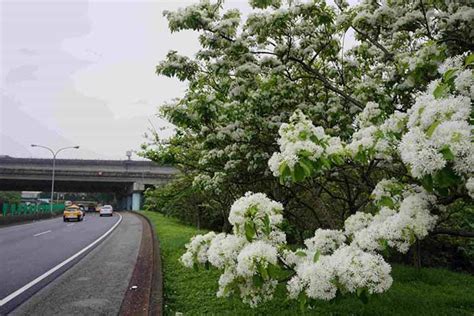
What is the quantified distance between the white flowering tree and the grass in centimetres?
99

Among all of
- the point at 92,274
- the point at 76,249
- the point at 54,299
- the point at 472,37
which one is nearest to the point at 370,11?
the point at 472,37

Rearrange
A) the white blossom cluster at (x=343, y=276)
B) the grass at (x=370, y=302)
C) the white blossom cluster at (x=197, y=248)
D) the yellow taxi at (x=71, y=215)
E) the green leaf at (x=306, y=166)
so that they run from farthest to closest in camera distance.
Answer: the yellow taxi at (x=71, y=215) < the grass at (x=370, y=302) < the white blossom cluster at (x=197, y=248) < the green leaf at (x=306, y=166) < the white blossom cluster at (x=343, y=276)

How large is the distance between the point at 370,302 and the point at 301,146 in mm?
4432

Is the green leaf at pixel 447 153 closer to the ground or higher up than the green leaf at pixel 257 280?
higher up

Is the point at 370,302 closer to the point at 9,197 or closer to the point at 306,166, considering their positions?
the point at 306,166

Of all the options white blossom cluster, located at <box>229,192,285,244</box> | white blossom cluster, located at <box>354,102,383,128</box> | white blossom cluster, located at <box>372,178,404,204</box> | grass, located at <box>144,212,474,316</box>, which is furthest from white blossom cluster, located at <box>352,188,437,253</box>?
grass, located at <box>144,212,474,316</box>

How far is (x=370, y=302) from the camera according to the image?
6.63 m

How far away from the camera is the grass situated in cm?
645

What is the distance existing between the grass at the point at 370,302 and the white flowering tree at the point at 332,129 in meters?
0.99

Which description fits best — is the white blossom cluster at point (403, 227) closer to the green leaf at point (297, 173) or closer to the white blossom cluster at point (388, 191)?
the white blossom cluster at point (388, 191)

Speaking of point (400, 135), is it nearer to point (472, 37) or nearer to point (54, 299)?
point (472, 37)

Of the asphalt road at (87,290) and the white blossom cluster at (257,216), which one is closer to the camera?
the white blossom cluster at (257,216)

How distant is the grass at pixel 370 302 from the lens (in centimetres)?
645

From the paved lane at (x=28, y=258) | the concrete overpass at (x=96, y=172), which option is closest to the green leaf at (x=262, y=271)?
the paved lane at (x=28, y=258)
